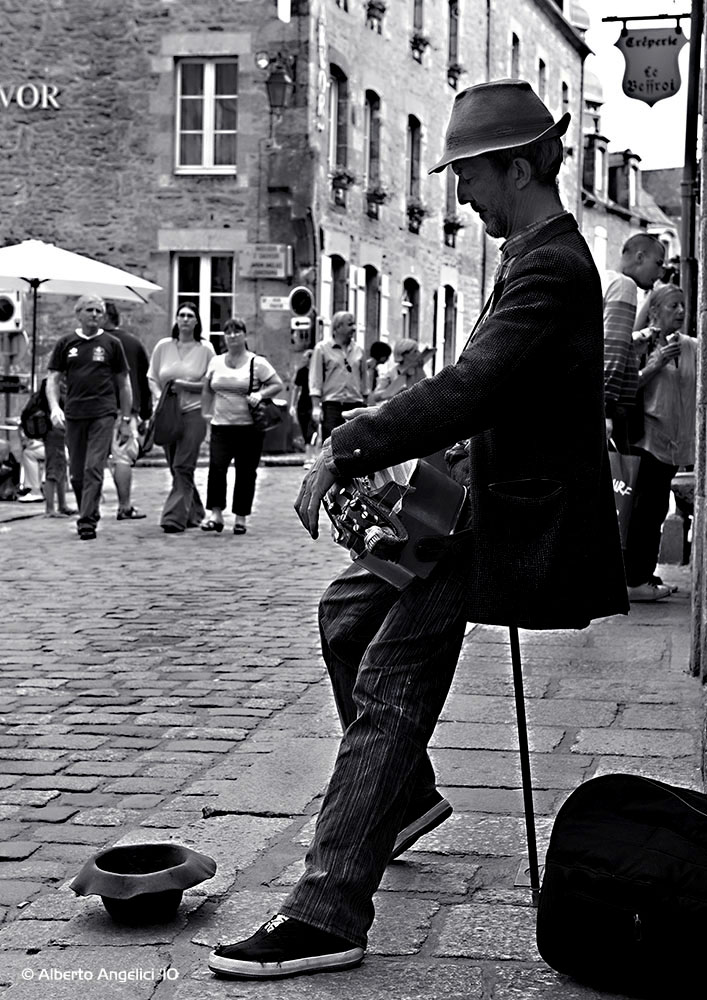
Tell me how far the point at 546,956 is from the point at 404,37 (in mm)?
28914

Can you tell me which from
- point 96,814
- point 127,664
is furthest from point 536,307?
point 127,664

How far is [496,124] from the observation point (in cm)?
352

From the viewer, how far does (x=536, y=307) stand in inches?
136

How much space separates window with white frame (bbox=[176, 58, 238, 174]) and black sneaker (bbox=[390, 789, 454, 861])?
22.7m

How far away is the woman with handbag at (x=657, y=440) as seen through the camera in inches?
359

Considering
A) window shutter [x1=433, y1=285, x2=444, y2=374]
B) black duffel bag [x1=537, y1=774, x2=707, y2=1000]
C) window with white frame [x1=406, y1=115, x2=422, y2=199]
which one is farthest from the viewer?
window shutter [x1=433, y1=285, x2=444, y2=374]

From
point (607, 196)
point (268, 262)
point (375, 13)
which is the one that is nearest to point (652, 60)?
point (268, 262)

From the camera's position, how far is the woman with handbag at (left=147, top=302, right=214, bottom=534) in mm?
13586

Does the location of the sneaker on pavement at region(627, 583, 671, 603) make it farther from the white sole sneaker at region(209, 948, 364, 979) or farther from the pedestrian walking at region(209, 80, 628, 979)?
the white sole sneaker at region(209, 948, 364, 979)

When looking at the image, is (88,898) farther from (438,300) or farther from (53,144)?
(438,300)

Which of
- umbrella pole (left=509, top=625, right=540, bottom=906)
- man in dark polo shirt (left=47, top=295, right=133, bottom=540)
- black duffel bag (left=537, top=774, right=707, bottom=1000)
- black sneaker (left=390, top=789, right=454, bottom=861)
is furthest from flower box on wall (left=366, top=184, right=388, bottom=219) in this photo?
black duffel bag (left=537, top=774, right=707, bottom=1000)

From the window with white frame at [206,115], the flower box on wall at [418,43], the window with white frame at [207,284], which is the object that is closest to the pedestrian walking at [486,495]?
the window with white frame at [207,284]

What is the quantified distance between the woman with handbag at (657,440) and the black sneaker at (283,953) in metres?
5.86

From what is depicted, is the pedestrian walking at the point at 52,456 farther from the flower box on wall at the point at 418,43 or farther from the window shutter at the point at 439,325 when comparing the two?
the window shutter at the point at 439,325
